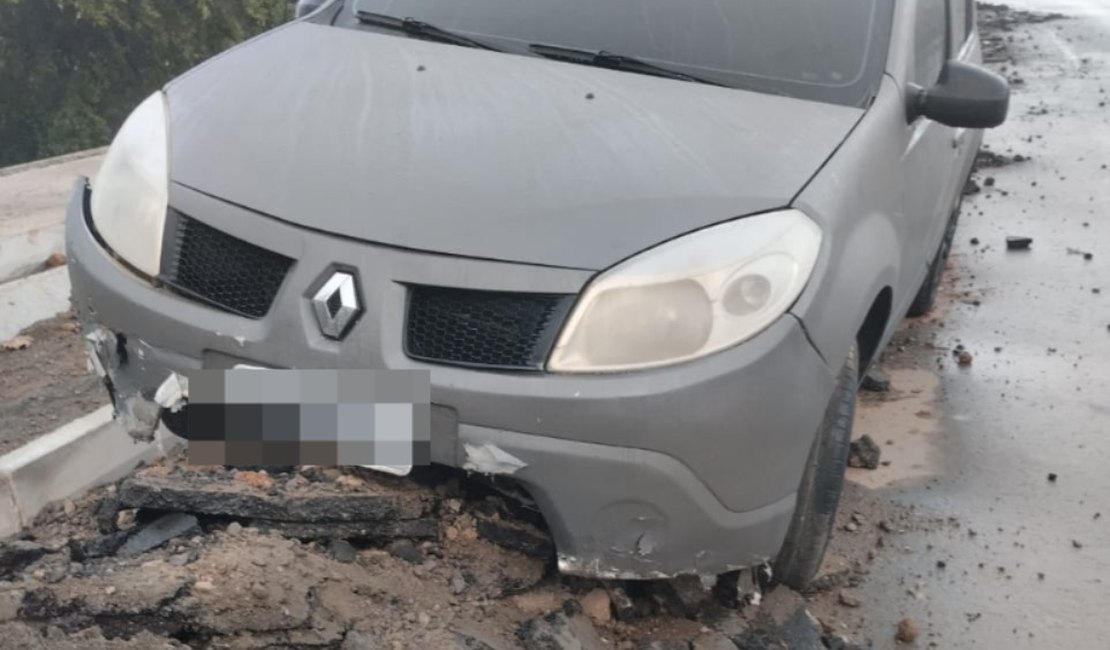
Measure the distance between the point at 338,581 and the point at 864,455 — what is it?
2196 millimetres

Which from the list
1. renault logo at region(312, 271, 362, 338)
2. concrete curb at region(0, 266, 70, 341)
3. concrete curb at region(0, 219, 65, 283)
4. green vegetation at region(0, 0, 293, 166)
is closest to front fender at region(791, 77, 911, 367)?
renault logo at region(312, 271, 362, 338)

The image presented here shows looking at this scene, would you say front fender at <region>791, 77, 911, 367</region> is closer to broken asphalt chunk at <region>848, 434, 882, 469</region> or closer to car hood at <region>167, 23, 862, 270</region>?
car hood at <region>167, 23, 862, 270</region>

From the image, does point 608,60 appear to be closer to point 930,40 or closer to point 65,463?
point 930,40

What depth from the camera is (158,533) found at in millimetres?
2734

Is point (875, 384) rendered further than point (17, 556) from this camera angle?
Yes

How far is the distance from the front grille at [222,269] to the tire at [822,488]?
4.46 ft

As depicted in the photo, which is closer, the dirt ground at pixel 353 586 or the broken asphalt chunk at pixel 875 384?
the dirt ground at pixel 353 586

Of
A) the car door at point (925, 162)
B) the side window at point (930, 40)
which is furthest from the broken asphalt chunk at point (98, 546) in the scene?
the side window at point (930, 40)

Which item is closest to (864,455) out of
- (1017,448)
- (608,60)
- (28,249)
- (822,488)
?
(1017,448)

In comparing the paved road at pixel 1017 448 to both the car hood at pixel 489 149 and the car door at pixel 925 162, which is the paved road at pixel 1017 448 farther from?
the car hood at pixel 489 149

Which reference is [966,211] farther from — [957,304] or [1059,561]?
[1059,561]

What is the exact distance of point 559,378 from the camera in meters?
2.41

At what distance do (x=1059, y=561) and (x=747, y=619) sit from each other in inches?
49.2

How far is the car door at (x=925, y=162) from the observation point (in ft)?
11.6
